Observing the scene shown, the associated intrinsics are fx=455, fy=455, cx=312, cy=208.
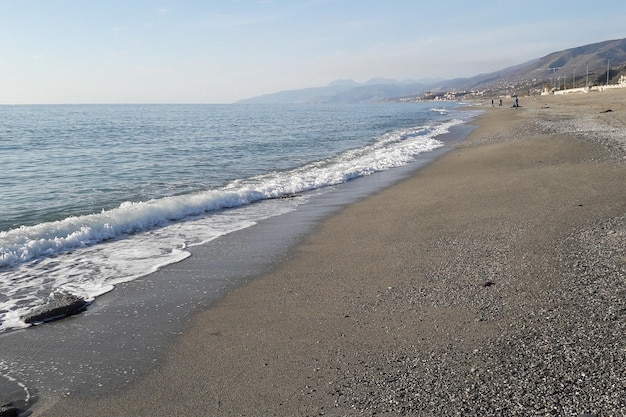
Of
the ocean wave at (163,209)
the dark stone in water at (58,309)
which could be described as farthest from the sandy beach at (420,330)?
the ocean wave at (163,209)

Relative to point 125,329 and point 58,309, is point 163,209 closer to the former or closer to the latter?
point 58,309

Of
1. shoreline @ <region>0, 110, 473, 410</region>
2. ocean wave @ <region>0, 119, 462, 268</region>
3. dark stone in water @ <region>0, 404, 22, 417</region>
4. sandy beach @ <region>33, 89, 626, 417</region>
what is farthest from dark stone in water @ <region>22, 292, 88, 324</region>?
ocean wave @ <region>0, 119, 462, 268</region>

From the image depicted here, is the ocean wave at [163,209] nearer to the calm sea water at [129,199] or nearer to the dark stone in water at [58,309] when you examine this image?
the calm sea water at [129,199]

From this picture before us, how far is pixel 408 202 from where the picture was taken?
11.9 m

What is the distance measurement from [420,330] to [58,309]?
15.0 feet

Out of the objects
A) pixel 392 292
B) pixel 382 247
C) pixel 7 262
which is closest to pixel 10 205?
pixel 7 262

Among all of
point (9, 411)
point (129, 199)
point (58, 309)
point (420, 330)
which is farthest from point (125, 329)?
point (129, 199)

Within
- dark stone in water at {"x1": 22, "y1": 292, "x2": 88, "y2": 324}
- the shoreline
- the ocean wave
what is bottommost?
the shoreline

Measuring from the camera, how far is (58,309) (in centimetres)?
591

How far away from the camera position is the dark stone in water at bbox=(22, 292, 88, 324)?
5766 mm

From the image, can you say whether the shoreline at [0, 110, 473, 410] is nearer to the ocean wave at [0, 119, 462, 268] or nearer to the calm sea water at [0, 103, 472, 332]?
the calm sea water at [0, 103, 472, 332]

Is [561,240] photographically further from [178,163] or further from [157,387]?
[178,163]

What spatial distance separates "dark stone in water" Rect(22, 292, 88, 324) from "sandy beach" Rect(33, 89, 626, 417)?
1.79 m

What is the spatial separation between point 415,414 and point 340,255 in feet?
14.7
